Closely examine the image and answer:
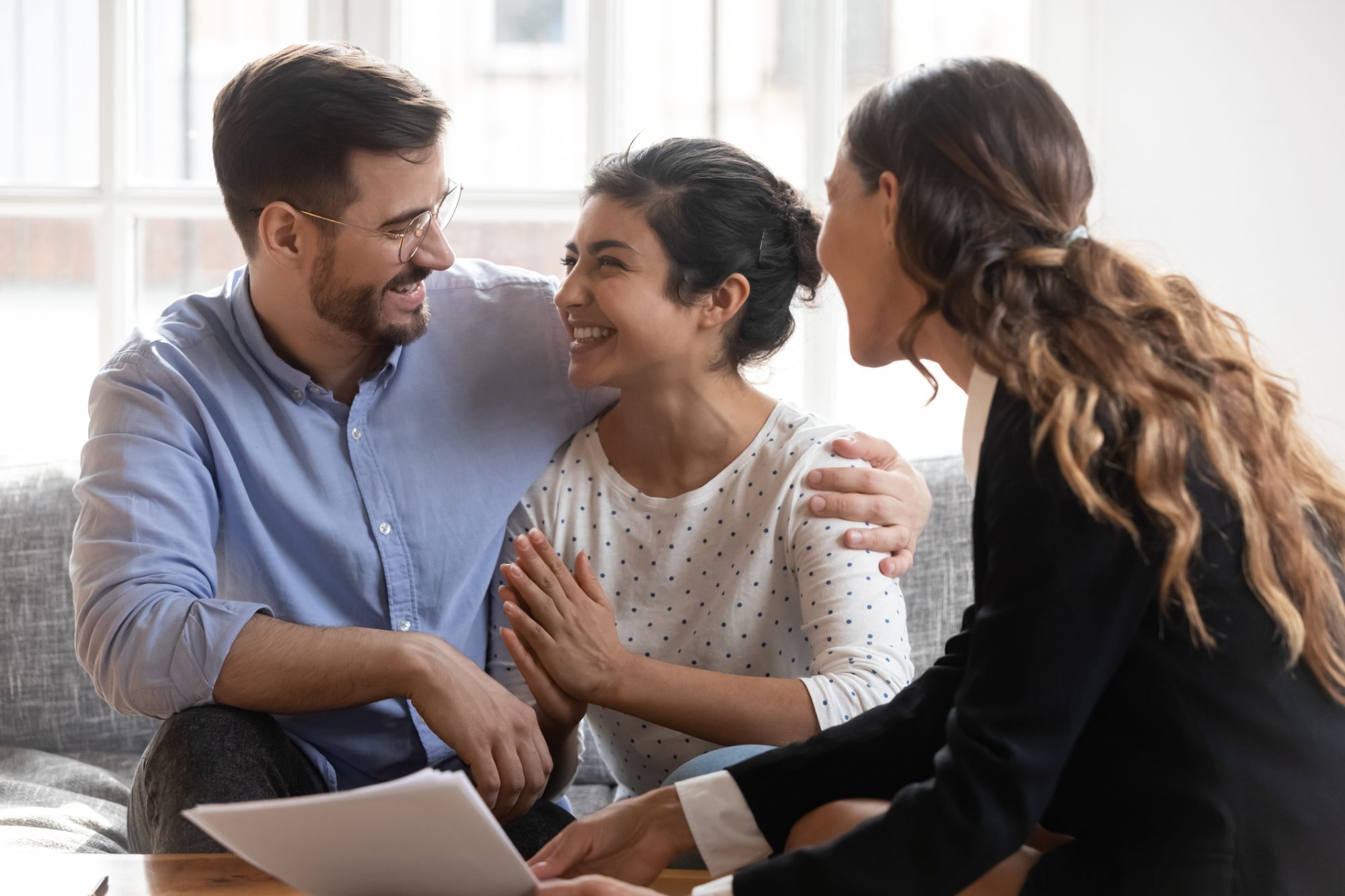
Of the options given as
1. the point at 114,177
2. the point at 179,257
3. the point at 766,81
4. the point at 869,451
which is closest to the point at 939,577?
the point at 869,451

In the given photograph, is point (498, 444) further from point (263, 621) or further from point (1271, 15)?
point (1271, 15)

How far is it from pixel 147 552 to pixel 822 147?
5.60ft

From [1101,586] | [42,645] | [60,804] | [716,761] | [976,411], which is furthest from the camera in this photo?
[42,645]

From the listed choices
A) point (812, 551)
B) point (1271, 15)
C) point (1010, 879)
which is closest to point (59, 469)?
point (812, 551)

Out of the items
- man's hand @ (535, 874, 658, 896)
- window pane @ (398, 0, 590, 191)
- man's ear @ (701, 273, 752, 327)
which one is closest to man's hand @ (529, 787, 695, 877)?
man's hand @ (535, 874, 658, 896)

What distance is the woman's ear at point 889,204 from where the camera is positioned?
1152mm

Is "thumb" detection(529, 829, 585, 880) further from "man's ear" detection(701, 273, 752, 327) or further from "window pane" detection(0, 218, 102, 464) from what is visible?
"window pane" detection(0, 218, 102, 464)

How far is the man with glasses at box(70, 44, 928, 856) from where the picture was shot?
4.78 feet

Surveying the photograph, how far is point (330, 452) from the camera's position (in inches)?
66.2

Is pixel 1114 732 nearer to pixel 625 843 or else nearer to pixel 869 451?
pixel 625 843

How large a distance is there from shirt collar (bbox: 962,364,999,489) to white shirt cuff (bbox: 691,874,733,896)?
391 millimetres

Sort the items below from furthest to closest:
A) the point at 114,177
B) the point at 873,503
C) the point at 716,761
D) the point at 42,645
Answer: the point at 114,177, the point at 42,645, the point at 873,503, the point at 716,761

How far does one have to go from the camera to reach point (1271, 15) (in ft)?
8.40

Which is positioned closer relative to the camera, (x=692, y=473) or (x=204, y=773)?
(x=204, y=773)
